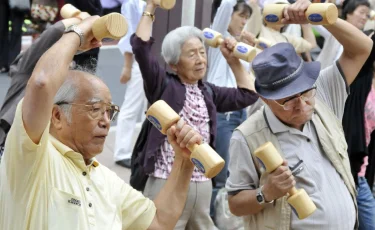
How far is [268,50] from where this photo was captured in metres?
3.66

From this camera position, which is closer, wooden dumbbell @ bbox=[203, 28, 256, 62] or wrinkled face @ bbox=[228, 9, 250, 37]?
wooden dumbbell @ bbox=[203, 28, 256, 62]

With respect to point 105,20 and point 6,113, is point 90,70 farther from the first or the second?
point 6,113

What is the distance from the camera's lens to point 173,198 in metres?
3.06

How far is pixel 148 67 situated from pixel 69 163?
182 centimetres

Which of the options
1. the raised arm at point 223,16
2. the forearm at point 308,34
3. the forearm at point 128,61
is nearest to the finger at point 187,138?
the raised arm at point 223,16

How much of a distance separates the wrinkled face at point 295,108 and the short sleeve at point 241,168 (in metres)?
0.23

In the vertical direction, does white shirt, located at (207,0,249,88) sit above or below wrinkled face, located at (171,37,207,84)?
below

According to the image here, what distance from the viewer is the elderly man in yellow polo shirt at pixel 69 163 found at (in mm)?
2480

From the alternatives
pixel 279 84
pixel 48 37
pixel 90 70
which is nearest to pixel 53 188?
pixel 90 70

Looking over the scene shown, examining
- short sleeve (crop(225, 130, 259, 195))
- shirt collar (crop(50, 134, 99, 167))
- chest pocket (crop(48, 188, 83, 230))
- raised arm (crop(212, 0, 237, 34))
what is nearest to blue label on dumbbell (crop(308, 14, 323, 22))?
short sleeve (crop(225, 130, 259, 195))

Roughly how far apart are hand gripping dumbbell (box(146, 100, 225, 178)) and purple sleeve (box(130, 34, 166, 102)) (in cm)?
150

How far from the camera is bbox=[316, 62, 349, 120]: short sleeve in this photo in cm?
392

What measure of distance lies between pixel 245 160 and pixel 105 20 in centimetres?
118

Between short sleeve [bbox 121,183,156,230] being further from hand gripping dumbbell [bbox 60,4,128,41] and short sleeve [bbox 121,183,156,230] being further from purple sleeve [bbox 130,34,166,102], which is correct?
purple sleeve [bbox 130,34,166,102]
